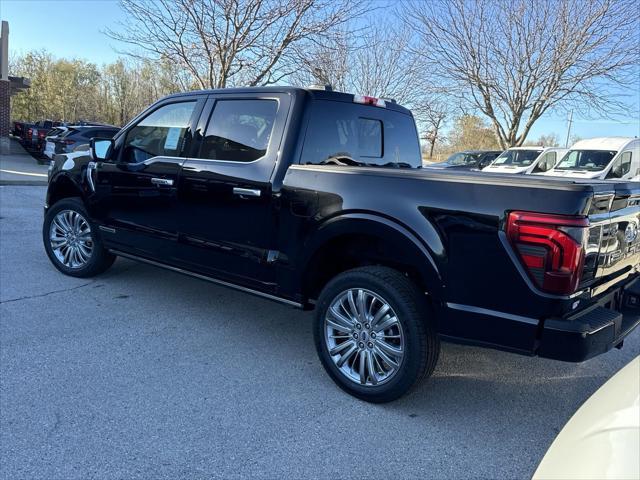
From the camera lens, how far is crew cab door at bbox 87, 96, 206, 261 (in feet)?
13.9

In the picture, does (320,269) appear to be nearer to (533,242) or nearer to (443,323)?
(443,323)

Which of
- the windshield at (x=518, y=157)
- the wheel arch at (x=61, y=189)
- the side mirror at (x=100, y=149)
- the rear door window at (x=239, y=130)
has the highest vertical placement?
the windshield at (x=518, y=157)

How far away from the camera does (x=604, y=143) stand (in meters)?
17.1

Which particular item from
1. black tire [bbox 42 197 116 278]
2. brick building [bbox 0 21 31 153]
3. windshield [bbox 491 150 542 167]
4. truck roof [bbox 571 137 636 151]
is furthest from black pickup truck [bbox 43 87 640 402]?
brick building [bbox 0 21 31 153]

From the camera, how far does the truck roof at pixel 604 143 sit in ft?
54.6

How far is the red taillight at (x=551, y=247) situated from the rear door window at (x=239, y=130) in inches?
75.4

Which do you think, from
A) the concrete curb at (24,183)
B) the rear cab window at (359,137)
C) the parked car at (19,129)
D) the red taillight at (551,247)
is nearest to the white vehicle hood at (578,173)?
the rear cab window at (359,137)

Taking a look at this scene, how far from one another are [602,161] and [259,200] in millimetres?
16552

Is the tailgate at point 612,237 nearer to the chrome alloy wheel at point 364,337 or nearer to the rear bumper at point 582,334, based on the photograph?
the rear bumper at point 582,334

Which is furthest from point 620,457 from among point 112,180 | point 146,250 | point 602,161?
point 602,161

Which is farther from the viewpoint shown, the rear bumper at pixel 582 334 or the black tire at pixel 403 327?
the black tire at pixel 403 327

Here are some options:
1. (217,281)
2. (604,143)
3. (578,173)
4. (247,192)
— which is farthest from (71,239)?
(604,143)

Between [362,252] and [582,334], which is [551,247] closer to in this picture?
[582,334]

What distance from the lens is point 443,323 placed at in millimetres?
2828
